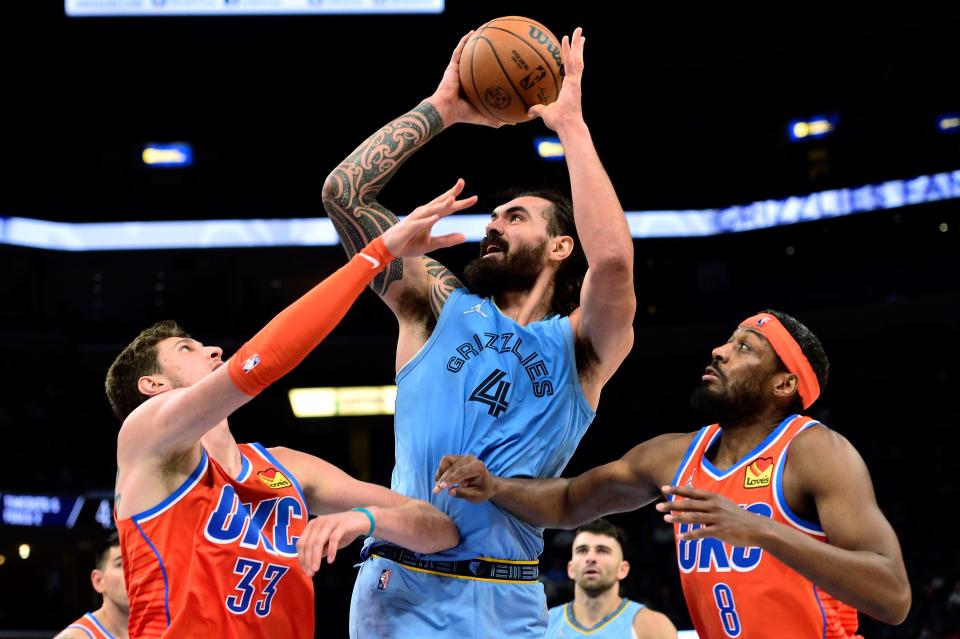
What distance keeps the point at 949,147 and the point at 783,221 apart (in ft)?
9.87

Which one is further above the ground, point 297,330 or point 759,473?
point 297,330

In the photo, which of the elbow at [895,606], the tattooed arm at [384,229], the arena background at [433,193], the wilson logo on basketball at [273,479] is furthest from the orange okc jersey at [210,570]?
the arena background at [433,193]

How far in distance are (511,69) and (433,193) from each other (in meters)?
16.7

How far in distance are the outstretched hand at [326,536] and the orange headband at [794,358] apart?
182 cm

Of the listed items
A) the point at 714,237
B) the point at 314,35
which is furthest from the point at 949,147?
the point at 314,35

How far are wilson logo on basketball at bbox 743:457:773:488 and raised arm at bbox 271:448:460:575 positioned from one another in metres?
1.08

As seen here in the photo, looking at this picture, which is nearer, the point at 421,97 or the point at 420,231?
the point at 420,231

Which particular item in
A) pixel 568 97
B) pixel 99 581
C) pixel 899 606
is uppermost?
pixel 568 97

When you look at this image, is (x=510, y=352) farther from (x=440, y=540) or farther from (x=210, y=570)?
(x=210, y=570)

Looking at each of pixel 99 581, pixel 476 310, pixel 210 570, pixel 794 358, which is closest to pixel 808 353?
pixel 794 358

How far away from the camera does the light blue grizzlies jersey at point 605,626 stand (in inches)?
284

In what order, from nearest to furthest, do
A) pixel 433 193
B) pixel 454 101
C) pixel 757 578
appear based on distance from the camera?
pixel 757 578, pixel 454 101, pixel 433 193

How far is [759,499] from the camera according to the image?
3.89 metres

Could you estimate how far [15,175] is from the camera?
20.3 metres
